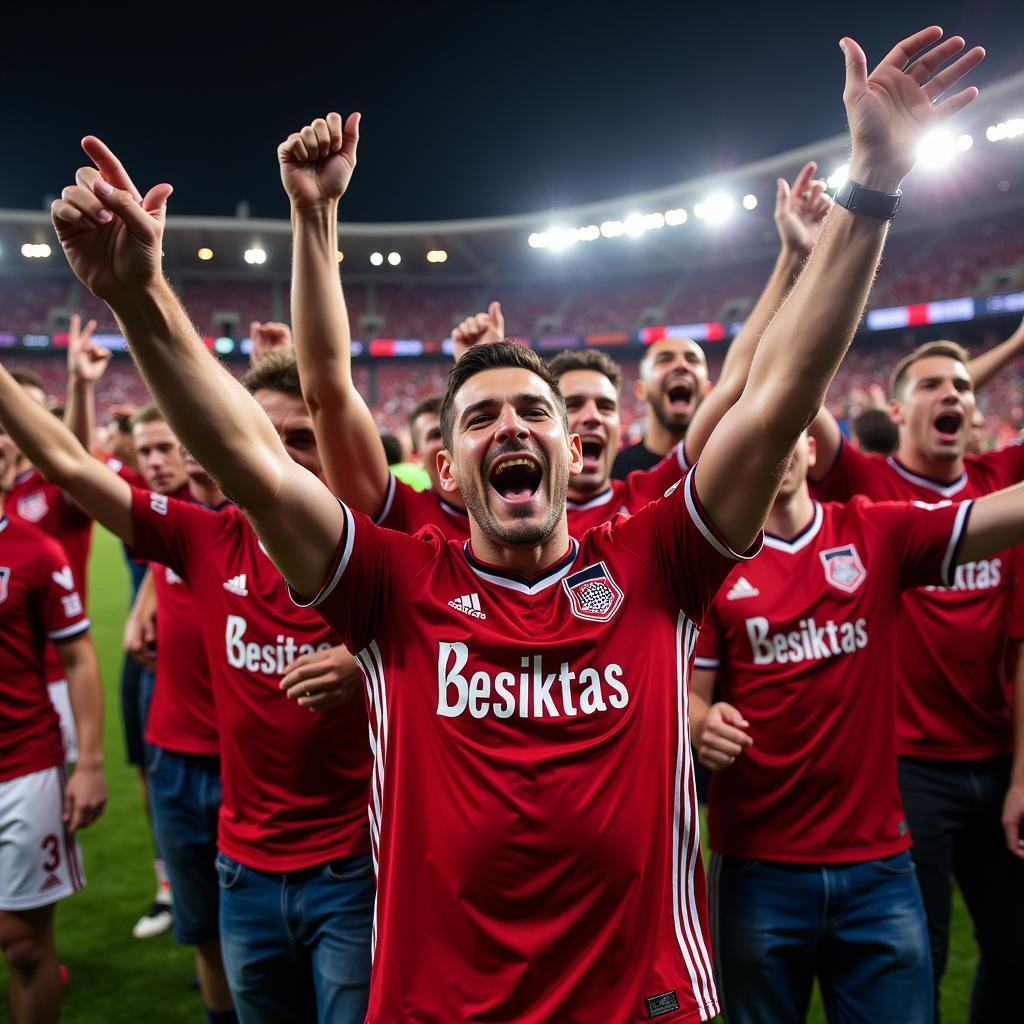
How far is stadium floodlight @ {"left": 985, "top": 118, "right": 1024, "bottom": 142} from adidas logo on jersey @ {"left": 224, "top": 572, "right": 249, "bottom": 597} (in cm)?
2649

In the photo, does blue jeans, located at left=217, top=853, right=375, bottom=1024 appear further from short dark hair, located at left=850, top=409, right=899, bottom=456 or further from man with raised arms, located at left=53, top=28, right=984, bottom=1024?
short dark hair, located at left=850, top=409, right=899, bottom=456

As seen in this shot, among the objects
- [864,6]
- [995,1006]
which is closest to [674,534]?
[995,1006]

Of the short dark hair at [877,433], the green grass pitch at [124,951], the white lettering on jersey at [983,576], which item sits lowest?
the green grass pitch at [124,951]

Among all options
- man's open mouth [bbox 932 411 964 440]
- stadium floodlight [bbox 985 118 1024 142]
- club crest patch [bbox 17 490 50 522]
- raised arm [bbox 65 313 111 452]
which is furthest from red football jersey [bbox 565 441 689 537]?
stadium floodlight [bbox 985 118 1024 142]

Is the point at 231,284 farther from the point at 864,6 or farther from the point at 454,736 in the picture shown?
the point at 454,736

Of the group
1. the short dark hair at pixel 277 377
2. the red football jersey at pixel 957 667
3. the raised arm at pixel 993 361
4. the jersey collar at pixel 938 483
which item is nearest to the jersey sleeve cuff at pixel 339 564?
the short dark hair at pixel 277 377

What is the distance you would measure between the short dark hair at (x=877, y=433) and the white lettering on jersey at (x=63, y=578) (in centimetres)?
434

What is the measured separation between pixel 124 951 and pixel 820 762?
353cm

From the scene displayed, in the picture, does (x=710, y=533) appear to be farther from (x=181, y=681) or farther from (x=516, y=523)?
(x=181, y=681)

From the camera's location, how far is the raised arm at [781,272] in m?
2.45

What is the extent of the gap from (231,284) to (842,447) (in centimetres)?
3974

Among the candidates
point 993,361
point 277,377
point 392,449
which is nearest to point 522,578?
point 277,377

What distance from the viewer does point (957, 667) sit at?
2797mm

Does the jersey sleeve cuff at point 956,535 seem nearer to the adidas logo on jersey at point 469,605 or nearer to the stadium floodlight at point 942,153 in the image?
the adidas logo on jersey at point 469,605
